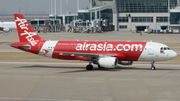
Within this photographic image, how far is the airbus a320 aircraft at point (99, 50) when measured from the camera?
40.3 metres

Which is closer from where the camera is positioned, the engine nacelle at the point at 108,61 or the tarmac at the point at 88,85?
the tarmac at the point at 88,85

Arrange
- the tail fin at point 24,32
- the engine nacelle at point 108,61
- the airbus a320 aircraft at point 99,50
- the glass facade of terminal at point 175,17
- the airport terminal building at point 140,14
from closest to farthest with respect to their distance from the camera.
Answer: the engine nacelle at point 108,61 → the airbus a320 aircraft at point 99,50 → the tail fin at point 24,32 → the glass facade of terminal at point 175,17 → the airport terminal building at point 140,14

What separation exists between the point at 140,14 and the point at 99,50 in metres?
154

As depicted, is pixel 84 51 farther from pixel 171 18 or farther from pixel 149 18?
pixel 149 18

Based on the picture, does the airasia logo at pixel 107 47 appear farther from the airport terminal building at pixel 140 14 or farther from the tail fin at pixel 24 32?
the airport terminal building at pixel 140 14

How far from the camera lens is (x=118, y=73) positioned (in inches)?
1518

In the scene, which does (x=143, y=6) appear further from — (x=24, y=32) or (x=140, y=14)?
(x=24, y=32)

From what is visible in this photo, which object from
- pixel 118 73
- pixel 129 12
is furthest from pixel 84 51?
pixel 129 12

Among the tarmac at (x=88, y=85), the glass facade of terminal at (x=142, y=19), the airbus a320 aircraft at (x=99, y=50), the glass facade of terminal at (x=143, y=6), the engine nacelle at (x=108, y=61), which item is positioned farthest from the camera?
the glass facade of terminal at (x=142, y=19)

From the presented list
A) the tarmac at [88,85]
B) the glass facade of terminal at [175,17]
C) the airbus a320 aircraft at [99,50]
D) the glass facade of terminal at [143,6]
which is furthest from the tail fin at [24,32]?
the glass facade of terminal at [143,6]

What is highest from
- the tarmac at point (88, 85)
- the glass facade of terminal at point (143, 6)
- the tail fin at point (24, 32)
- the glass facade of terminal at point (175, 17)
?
the glass facade of terminal at point (143, 6)

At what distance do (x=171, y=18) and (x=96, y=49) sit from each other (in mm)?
135607

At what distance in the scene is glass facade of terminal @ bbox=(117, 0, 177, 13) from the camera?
186 metres

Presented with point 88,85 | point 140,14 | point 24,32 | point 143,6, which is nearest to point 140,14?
point 140,14
